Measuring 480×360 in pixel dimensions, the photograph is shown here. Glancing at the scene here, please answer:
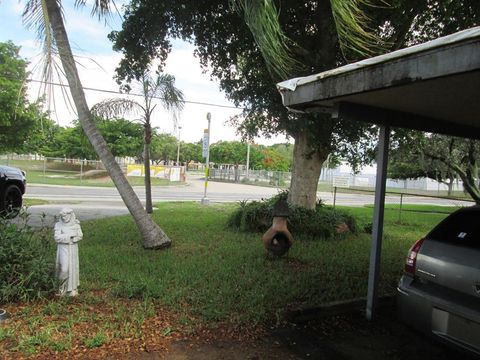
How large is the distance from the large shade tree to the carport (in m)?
2.12

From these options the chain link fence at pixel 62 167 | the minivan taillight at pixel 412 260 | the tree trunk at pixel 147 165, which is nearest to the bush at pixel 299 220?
the tree trunk at pixel 147 165

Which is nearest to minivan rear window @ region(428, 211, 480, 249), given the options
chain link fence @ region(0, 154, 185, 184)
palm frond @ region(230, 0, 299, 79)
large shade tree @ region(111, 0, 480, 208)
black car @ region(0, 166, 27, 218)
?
palm frond @ region(230, 0, 299, 79)

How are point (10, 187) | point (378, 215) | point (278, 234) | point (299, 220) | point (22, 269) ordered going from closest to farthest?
point (22, 269) < point (378, 215) < point (278, 234) < point (299, 220) < point (10, 187)

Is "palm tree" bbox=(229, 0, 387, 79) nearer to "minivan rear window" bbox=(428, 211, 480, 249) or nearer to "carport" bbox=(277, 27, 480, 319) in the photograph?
"carport" bbox=(277, 27, 480, 319)

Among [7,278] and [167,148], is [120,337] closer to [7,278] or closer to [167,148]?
[7,278]

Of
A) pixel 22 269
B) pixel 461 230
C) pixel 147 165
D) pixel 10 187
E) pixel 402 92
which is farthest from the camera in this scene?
pixel 147 165

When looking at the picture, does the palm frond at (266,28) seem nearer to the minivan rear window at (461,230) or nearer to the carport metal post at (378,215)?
the carport metal post at (378,215)

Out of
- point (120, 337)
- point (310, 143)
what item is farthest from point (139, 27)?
point (120, 337)

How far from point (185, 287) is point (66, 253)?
152cm

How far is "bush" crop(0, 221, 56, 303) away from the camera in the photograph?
461cm

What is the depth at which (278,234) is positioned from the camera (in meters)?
6.86

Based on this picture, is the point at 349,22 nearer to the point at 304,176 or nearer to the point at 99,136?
the point at 99,136

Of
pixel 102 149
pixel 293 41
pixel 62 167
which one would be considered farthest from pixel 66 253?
pixel 62 167

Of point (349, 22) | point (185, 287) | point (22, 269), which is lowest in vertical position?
point (185, 287)
